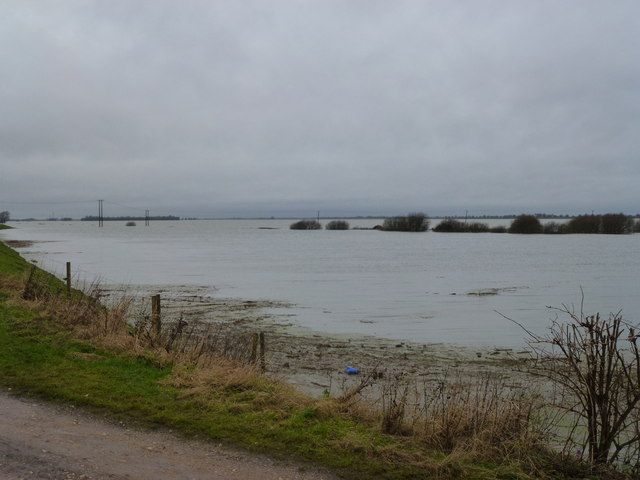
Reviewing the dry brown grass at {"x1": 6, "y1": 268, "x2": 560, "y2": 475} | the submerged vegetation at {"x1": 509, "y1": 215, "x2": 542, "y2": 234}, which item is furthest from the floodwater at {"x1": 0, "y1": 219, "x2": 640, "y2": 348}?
the submerged vegetation at {"x1": 509, "y1": 215, "x2": 542, "y2": 234}

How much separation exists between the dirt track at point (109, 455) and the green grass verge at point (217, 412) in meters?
0.35

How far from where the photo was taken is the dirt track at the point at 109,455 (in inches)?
208

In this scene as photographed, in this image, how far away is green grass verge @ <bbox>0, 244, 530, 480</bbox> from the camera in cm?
597

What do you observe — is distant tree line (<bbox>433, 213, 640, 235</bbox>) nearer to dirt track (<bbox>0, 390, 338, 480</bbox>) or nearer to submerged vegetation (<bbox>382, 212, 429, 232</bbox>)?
submerged vegetation (<bbox>382, 212, 429, 232</bbox>)

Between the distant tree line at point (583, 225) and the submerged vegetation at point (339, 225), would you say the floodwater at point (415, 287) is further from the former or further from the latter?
the submerged vegetation at point (339, 225)

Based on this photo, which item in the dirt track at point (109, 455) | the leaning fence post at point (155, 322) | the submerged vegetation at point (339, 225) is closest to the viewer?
the dirt track at point (109, 455)

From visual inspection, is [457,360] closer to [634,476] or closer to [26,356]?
[634,476]

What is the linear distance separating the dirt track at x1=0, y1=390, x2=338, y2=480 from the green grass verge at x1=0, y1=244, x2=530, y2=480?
35 centimetres

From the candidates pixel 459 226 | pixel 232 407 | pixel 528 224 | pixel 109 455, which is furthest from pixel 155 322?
pixel 459 226

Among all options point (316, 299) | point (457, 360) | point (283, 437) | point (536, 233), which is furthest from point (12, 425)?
point (536, 233)

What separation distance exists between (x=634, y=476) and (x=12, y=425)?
7.13 meters

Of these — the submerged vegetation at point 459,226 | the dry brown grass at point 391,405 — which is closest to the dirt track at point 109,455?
the dry brown grass at point 391,405

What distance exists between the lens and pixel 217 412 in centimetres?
731

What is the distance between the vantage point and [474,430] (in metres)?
6.75
